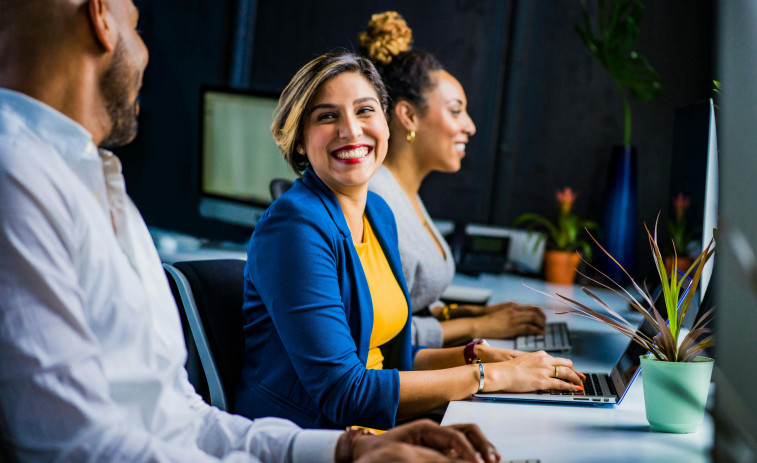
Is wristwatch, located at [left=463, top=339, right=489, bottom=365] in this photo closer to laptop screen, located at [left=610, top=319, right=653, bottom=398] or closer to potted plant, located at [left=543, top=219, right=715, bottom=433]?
laptop screen, located at [left=610, top=319, right=653, bottom=398]

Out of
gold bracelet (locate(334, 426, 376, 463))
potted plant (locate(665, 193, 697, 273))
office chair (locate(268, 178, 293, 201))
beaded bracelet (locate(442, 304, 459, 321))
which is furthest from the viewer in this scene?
office chair (locate(268, 178, 293, 201))

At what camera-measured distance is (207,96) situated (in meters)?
2.96

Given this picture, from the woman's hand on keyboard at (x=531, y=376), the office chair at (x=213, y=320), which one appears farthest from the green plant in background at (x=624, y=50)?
the office chair at (x=213, y=320)

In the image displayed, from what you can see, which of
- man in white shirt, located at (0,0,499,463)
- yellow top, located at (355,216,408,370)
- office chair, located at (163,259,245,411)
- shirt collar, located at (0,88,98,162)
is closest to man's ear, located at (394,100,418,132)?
yellow top, located at (355,216,408,370)

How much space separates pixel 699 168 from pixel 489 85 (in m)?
1.65

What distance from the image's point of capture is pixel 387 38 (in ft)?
7.03

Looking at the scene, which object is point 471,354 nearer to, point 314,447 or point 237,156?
point 314,447

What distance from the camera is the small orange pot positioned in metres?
2.80

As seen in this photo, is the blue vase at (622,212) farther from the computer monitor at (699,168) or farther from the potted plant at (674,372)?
the potted plant at (674,372)

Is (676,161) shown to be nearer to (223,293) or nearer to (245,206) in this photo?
(223,293)

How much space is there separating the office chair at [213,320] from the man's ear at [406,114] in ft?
3.03

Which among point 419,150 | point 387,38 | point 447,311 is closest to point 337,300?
point 447,311

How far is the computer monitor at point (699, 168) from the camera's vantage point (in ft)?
4.80

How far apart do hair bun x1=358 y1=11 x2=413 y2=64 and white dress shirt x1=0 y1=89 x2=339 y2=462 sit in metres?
1.35
